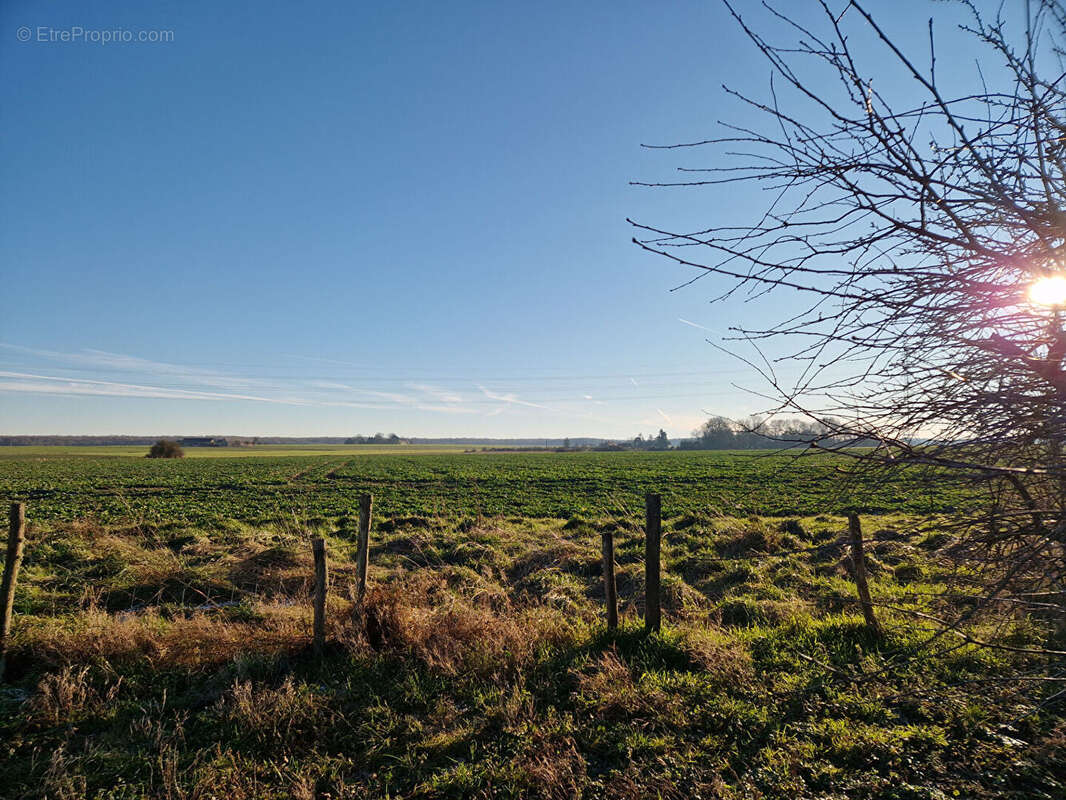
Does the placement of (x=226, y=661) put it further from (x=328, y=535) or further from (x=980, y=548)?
(x=328, y=535)

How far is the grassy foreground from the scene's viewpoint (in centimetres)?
345

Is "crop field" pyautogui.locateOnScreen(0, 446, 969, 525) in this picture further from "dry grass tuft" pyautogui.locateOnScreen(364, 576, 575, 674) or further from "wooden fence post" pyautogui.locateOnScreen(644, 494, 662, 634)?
"dry grass tuft" pyautogui.locateOnScreen(364, 576, 575, 674)

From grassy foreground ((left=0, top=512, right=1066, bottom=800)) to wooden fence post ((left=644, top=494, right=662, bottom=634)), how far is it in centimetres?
25

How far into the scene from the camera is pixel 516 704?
4.25 metres

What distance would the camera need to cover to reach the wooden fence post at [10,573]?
5.23 metres

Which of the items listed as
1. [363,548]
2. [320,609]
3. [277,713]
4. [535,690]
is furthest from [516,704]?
[363,548]

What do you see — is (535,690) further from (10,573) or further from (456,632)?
(10,573)

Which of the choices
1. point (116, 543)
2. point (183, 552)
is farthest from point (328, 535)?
point (116, 543)

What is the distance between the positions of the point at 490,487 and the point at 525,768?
994 inches

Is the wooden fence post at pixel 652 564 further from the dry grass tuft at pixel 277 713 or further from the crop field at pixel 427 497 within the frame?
the crop field at pixel 427 497

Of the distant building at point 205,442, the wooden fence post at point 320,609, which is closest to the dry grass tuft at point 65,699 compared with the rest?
the wooden fence post at point 320,609

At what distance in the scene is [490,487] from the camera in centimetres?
2855

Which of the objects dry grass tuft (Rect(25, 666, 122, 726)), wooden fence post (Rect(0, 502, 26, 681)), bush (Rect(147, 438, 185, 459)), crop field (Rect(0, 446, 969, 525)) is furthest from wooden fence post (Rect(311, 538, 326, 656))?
bush (Rect(147, 438, 185, 459))

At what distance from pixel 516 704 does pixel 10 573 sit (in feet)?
18.9
